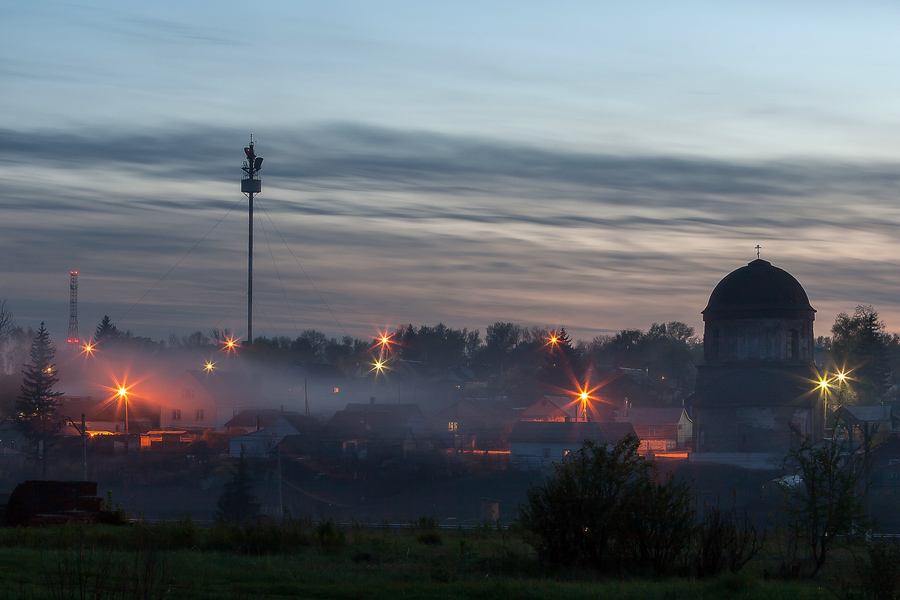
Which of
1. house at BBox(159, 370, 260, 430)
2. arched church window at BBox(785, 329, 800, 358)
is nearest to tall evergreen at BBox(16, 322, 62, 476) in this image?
house at BBox(159, 370, 260, 430)

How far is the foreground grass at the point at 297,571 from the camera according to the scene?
10758 millimetres

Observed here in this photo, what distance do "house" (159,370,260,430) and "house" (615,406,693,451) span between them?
34.4 meters

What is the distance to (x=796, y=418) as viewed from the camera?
6334cm

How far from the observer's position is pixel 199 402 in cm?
8244

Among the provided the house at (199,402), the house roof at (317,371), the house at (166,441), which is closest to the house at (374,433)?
the house at (166,441)

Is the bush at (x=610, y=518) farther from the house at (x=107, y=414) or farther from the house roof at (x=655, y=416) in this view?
the house roof at (x=655, y=416)

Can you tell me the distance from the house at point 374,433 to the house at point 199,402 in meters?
13.2

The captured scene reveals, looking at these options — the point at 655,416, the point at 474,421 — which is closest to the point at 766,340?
the point at 655,416

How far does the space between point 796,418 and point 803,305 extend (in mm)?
8104

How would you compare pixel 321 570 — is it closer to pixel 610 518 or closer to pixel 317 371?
pixel 610 518

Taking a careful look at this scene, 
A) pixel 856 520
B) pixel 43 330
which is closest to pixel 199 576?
pixel 856 520

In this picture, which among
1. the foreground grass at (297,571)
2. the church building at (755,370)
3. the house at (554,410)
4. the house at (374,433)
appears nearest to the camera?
the foreground grass at (297,571)

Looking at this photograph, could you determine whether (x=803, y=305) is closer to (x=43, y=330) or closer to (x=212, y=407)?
(x=212, y=407)

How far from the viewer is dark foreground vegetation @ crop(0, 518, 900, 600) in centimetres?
1090
